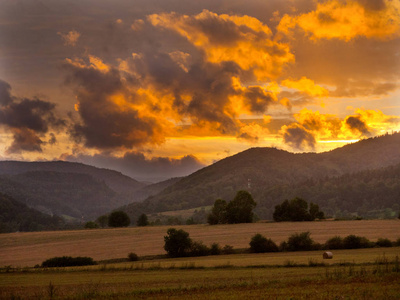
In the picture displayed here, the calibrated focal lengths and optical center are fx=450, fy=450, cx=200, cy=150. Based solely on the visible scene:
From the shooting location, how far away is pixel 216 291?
1300 inches

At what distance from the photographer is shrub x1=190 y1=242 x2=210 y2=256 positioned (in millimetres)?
83931

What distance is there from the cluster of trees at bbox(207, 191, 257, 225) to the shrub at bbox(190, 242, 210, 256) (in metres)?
61.0

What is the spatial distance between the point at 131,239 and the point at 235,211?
40.6 m

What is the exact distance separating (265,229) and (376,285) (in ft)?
285

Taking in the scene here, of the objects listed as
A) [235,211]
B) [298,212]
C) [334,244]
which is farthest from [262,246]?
[235,211]

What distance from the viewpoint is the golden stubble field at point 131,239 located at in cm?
→ 9393

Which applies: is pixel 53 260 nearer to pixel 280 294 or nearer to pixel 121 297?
pixel 121 297

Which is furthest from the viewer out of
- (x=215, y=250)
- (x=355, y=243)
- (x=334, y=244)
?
(x=215, y=250)

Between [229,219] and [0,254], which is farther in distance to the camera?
[229,219]

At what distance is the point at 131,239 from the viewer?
117 metres

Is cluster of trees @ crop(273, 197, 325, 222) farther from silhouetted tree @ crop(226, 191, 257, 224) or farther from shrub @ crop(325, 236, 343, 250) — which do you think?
shrub @ crop(325, 236, 343, 250)

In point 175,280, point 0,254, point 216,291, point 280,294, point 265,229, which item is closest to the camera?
point 280,294

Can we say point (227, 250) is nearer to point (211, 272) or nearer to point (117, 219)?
point (211, 272)

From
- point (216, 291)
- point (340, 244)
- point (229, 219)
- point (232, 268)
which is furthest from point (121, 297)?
point (229, 219)
